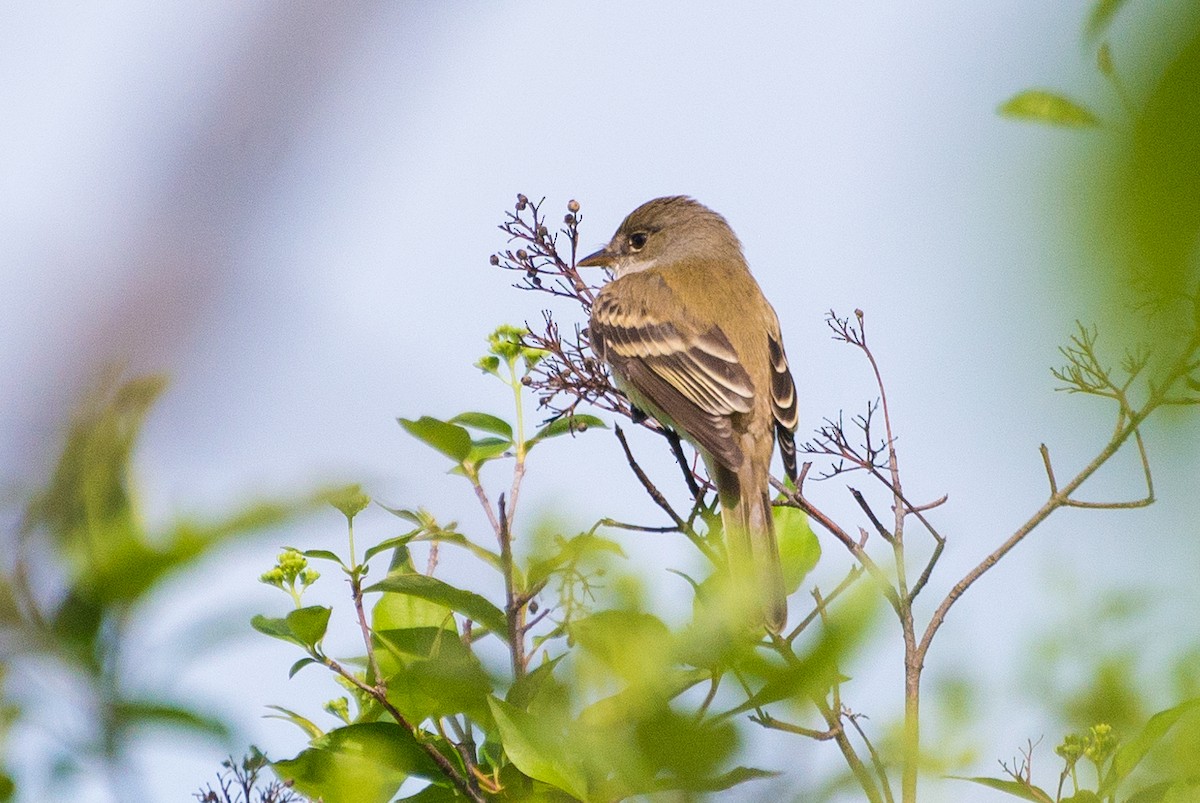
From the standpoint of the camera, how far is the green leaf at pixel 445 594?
230 centimetres

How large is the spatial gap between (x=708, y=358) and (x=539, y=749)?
5087 millimetres

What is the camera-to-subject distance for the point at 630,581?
4.42 feet

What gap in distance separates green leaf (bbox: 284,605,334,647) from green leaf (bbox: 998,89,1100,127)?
5.69ft

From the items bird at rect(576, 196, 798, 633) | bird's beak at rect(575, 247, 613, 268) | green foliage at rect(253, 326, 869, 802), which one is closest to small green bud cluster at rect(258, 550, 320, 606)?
green foliage at rect(253, 326, 869, 802)

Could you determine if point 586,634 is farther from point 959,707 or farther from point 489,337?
point 489,337

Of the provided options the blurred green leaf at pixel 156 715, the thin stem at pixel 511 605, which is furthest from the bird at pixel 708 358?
the blurred green leaf at pixel 156 715

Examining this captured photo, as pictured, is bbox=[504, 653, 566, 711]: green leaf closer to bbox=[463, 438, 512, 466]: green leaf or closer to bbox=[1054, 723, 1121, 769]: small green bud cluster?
bbox=[1054, 723, 1121, 769]: small green bud cluster

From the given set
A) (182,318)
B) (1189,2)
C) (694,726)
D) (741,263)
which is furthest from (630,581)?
(741,263)

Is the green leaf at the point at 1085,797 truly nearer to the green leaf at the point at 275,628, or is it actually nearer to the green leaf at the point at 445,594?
the green leaf at the point at 445,594

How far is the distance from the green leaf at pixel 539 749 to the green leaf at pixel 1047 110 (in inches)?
31.9

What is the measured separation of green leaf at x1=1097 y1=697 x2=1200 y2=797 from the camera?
143cm

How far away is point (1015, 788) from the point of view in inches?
65.4

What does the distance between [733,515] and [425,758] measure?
1.75 m

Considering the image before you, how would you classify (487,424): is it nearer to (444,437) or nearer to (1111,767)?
(444,437)
